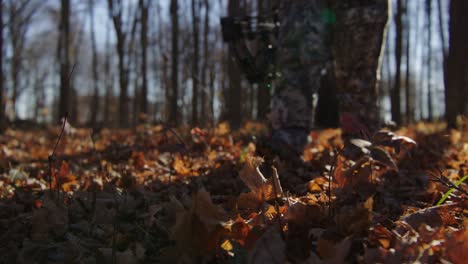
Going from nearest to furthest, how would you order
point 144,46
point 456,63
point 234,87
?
point 456,63, point 234,87, point 144,46

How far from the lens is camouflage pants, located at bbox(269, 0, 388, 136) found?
320cm

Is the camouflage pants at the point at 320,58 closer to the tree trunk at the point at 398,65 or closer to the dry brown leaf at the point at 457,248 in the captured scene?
the dry brown leaf at the point at 457,248

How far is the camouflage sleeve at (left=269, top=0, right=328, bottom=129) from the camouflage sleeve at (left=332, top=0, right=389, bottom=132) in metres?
0.18

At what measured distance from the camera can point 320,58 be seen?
332 cm

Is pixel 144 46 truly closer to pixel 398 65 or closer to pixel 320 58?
pixel 398 65

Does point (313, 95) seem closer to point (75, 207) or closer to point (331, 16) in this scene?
point (331, 16)

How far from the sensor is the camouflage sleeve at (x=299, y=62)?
3.24 meters

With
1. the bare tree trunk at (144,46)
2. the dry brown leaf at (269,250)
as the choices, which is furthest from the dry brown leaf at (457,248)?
the bare tree trunk at (144,46)

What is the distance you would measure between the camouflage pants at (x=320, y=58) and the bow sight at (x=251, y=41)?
0.24 m

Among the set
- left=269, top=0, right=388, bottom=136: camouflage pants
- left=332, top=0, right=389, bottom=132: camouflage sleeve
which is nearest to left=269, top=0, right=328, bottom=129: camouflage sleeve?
left=269, top=0, right=388, bottom=136: camouflage pants

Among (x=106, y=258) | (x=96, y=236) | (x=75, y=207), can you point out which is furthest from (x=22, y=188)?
(x=106, y=258)

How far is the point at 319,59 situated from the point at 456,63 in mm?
5738

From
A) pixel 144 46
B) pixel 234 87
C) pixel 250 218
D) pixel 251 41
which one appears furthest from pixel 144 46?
pixel 250 218

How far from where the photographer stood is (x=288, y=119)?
3.24 m
